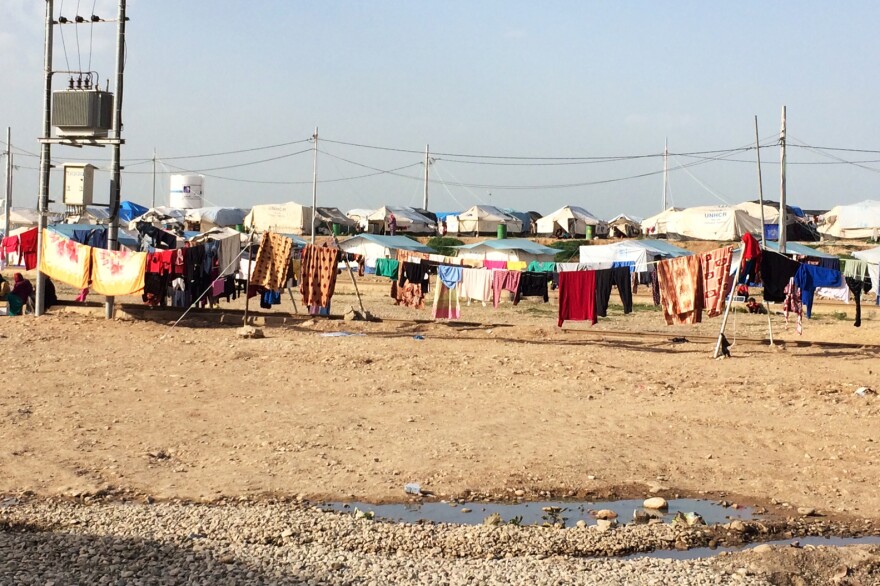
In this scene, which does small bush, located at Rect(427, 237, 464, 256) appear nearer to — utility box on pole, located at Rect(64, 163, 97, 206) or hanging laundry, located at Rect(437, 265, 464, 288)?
hanging laundry, located at Rect(437, 265, 464, 288)

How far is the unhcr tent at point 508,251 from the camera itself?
47.6m

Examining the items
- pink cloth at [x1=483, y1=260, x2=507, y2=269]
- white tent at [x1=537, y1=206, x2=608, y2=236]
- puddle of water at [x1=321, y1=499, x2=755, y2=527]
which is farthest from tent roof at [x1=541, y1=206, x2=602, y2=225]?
puddle of water at [x1=321, y1=499, x2=755, y2=527]

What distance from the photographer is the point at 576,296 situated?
61.2 ft

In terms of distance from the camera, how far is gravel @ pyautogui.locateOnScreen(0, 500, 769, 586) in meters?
7.02

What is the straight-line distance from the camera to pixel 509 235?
63.5 metres

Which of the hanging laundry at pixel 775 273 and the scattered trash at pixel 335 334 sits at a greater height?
the hanging laundry at pixel 775 273

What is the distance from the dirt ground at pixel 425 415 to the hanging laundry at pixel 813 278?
1.26 m

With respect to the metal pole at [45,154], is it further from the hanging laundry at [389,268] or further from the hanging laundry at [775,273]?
the hanging laundry at [775,273]

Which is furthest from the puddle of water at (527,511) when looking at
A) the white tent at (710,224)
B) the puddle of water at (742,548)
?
the white tent at (710,224)

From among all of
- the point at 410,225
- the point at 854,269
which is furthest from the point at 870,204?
the point at 854,269

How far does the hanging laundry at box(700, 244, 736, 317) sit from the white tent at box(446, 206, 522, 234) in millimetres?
45871

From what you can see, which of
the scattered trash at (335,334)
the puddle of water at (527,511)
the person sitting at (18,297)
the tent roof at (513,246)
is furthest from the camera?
the tent roof at (513,246)

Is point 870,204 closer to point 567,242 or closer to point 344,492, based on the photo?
point 567,242

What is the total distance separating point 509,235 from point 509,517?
5511cm
